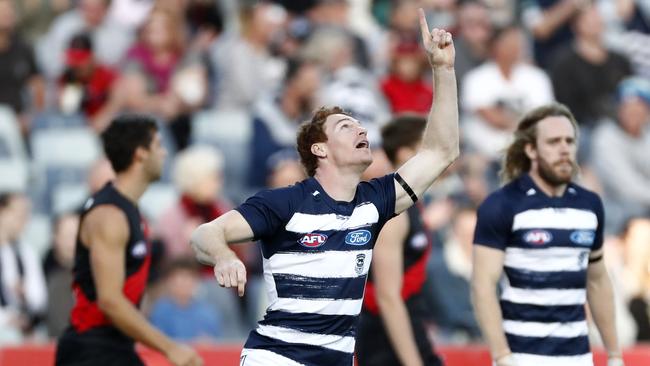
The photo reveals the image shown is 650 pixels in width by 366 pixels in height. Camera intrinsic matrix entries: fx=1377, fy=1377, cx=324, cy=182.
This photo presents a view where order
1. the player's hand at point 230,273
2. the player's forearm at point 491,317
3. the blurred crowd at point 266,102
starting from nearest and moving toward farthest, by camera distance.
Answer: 1. the player's hand at point 230,273
2. the player's forearm at point 491,317
3. the blurred crowd at point 266,102

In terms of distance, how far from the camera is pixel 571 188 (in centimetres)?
787

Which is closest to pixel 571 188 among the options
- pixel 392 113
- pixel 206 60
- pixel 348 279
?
pixel 348 279

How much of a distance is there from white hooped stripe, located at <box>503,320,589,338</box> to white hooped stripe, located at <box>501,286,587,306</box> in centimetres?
12

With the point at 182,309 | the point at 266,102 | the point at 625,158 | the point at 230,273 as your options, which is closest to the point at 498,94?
the point at 625,158

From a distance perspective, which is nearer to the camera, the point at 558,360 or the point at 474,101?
the point at 558,360

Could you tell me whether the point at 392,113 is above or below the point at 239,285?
above

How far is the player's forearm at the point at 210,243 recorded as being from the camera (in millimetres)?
5965

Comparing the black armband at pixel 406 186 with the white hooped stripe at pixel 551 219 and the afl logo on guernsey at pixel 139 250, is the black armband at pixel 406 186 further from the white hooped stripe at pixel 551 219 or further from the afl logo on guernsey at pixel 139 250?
the afl logo on guernsey at pixel 139 250

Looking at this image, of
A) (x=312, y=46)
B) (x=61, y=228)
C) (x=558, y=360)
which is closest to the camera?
(x=558, y=360)

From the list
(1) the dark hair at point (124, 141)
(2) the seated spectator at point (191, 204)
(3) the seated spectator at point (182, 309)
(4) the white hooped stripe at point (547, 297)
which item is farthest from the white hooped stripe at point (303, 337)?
(2) the seated spectator at point (191, 204)

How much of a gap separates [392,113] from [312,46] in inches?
47.4

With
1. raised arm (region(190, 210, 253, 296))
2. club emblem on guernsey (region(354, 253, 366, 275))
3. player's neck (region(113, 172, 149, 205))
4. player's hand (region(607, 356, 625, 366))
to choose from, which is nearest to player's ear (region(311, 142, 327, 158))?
club emblem on guernsey (region(354, 253, 366, 275))

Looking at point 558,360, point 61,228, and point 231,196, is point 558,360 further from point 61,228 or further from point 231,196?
point 231,196

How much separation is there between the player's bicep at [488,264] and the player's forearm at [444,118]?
971 millimetres
